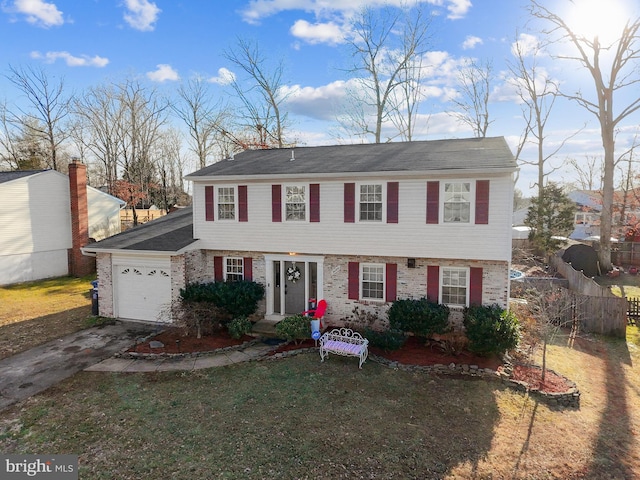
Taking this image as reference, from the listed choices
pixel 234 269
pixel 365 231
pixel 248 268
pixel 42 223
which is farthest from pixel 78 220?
pixel 365 231

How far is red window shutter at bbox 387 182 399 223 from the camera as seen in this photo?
11828 millimetres

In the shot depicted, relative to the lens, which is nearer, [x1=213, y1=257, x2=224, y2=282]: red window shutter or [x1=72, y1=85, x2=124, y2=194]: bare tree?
[x1=213, y1=257, x2=224, y2=282]: red window shutter

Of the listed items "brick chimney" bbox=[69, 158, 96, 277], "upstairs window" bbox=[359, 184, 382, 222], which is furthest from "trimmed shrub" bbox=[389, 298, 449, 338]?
"brick chimney" bbox=[69, 158, 96, 277]

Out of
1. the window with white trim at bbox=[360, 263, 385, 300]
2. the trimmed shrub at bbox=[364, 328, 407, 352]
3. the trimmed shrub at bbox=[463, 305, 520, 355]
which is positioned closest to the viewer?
the trimmed shrub at bbox=[463, 305, 520, 355]

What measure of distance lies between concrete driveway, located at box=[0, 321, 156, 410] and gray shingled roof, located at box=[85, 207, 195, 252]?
2988 millimetres

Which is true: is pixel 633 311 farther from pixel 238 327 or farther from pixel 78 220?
pixel 78 220

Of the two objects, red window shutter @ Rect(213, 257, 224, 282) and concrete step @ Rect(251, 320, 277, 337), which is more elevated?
red window shutter @ Rect(213, 257, 224, 282)

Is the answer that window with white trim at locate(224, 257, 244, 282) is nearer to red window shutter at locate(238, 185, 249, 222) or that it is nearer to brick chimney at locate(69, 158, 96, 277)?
red window shutter at locate(238, 185, 249, 222)

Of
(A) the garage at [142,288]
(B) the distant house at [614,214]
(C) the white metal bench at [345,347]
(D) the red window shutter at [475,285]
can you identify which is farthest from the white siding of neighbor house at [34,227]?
(B) the distant house at [614,214]

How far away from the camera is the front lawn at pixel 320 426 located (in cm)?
622

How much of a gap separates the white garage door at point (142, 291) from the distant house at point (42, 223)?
1071cm

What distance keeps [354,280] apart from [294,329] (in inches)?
109

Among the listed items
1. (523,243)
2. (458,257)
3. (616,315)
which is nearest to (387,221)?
(458,257)

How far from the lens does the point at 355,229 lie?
1228 cm
